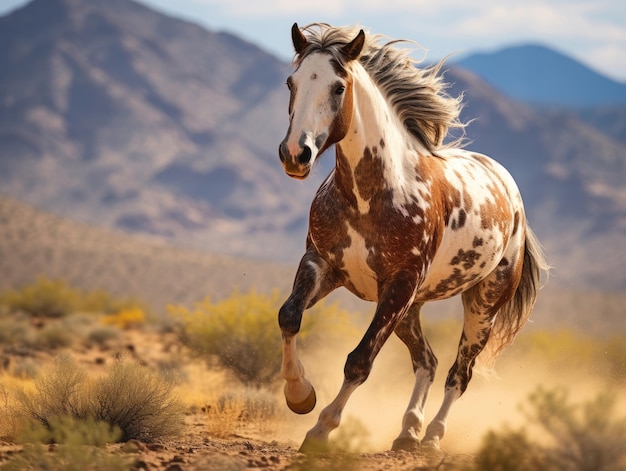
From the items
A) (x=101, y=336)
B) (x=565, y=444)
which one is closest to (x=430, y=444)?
(x=565, y=444)

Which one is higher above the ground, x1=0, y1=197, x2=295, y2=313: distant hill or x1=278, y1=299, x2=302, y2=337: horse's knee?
x1=0, y1=197, x2=295, y2=313: distant hill

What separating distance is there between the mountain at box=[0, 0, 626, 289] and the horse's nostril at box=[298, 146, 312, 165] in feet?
250

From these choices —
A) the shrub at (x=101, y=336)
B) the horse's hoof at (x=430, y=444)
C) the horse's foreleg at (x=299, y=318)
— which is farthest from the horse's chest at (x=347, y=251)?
the shrub at (x=101, y=336)

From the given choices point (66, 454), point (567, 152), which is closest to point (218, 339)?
point (66, 454)

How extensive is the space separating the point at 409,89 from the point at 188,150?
468 ft

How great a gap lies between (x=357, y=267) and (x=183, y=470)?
1887 mm

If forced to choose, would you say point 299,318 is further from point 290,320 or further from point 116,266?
point 116,266

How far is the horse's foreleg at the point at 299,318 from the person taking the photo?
251 inches

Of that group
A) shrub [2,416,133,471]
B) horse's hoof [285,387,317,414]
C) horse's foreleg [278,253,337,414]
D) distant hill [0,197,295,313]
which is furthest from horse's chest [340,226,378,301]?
distant hill [0,197,295,313]

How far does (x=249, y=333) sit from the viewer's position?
1305 cm

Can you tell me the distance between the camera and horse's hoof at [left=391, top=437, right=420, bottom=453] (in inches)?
284

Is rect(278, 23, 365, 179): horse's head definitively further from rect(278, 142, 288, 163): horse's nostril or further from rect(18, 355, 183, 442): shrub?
rect(18, 355, 183, 442): shrub

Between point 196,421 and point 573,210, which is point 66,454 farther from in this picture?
point 573,210

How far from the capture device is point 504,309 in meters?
8.77
